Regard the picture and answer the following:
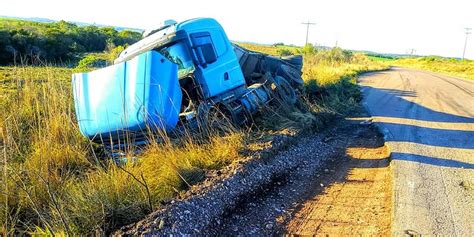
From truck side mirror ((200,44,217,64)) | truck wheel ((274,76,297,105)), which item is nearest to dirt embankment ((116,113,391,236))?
truck side mirror ((200,44,217,64))

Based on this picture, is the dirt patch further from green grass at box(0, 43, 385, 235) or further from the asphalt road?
green grass at box(0, 43, 385, 235)

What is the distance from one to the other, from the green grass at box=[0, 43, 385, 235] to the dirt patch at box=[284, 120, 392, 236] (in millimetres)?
1536

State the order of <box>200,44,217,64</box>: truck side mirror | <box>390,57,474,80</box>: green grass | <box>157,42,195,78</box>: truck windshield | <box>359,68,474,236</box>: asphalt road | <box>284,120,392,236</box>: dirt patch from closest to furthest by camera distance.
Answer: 1. <box>284,120,392,236</box>: dirt patch
2. <box>359,68,474,236</box>: asphalt road
3. <box>157,42,195,78</box>: truck windshield
4. <box>200,44,217,64</box>: truck side mirror
5. <box>390,57,474,80</box>: green grass

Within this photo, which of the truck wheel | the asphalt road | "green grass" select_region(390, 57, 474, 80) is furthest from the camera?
"green grass" select_region(390, 57, 474, 80)

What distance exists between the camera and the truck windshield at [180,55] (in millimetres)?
8367

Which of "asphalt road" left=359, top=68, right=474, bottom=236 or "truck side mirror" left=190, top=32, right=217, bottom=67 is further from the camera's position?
"truck side mirror" left=190, top=32, right=217, bottom=67

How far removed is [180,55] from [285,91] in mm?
3536

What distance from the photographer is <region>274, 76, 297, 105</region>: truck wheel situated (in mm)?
10352

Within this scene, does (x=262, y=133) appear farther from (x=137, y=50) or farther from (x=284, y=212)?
(x=137, y=50)

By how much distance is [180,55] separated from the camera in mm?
8430

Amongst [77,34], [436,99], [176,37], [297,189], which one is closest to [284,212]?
[297,189]

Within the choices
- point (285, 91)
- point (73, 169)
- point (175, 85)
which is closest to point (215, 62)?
point (175, 85)

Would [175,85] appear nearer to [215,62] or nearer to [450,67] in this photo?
[215,62]

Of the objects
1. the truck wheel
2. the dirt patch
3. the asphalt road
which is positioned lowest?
the dirt patch
